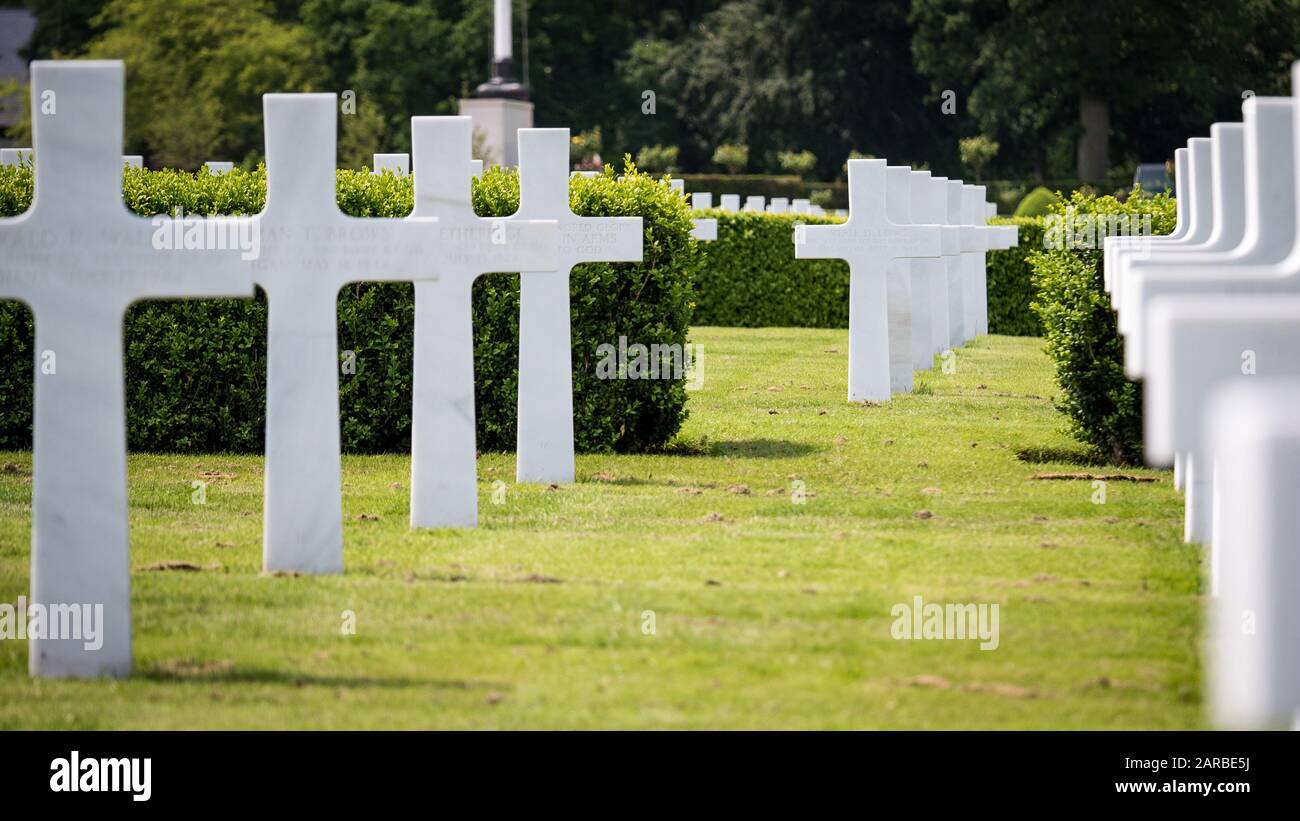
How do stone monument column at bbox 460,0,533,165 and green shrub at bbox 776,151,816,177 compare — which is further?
green shrub at bbox 776,151,816,177

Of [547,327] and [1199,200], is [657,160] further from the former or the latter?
[1199,200]

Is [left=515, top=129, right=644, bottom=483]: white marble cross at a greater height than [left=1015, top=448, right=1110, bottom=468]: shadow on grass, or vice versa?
[left=515, top=129, right=644, bottom=483]: white marble cross

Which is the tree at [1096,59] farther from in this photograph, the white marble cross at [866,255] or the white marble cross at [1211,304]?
the white marble cross at [1211,304]

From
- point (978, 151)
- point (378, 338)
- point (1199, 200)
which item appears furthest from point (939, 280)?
point (978, 151)

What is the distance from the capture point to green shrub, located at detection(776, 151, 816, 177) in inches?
2288

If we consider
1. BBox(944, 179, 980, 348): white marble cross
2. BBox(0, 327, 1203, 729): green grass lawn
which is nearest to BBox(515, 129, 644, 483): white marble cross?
BBox(0, 327, 1203, 729): green grass lawn

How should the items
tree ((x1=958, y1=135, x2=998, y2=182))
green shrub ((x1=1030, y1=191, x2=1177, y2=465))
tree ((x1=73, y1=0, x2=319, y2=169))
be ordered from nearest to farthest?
green shrub ((x1=1030, y1=191, x2=1177, y2=465)), tree ((x1=73, y1=0, x2=319, y2=169)), tree ((x1=958, y1=135, x2=998, y2=182))

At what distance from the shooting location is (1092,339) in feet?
40.6

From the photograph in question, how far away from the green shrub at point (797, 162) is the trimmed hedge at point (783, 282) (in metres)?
30.3

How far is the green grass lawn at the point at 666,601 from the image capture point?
6008 mm

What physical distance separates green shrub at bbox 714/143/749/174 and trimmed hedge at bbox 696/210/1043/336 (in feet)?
101

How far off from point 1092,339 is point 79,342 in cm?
757

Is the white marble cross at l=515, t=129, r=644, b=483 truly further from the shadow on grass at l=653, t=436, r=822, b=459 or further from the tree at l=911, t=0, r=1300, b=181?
the tree at l=911, t=0, r=1300, b=181

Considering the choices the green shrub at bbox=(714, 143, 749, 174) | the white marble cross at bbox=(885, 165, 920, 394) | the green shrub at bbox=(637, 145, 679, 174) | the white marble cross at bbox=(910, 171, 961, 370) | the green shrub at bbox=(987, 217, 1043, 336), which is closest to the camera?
the white marble cross at bbox=(885, 165, 920, 394)
